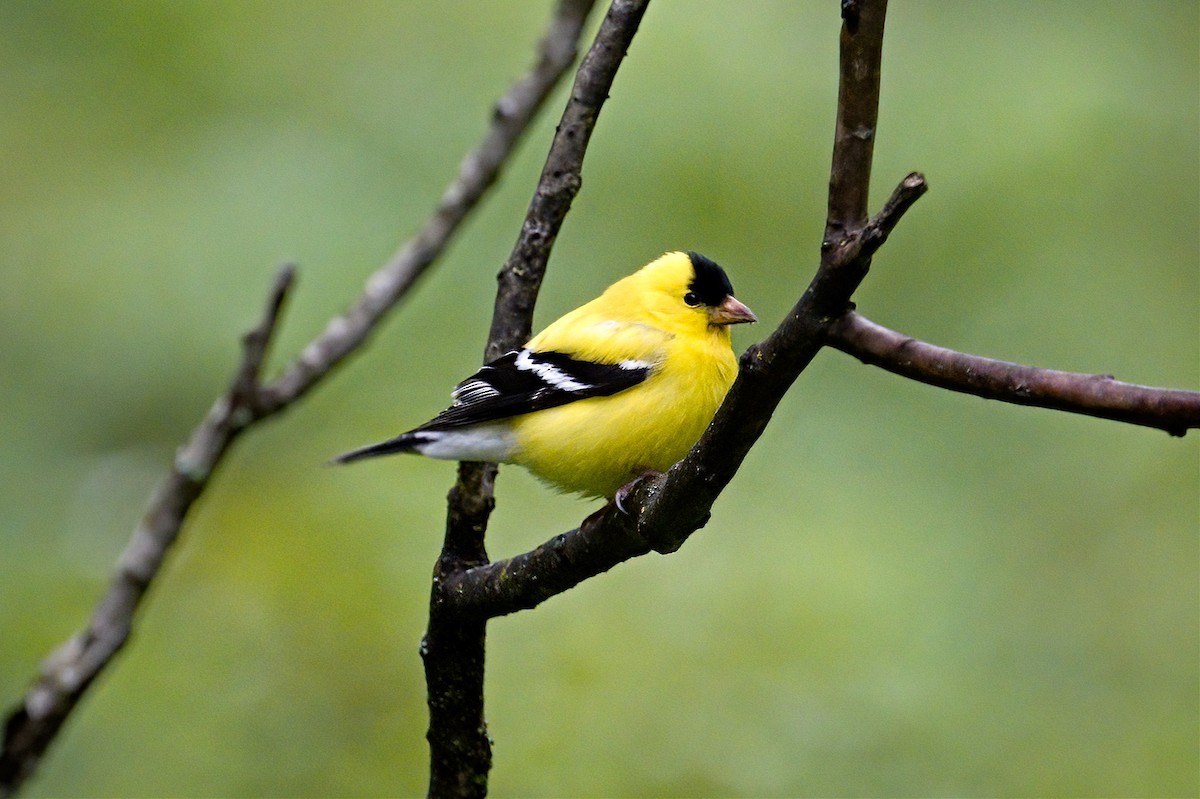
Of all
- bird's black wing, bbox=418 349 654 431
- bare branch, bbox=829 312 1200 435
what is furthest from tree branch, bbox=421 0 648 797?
bare branch, bbox=829 312 1200 435

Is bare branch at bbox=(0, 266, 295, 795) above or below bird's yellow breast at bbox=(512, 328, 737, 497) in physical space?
below

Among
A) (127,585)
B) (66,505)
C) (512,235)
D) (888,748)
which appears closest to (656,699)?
(888,748)

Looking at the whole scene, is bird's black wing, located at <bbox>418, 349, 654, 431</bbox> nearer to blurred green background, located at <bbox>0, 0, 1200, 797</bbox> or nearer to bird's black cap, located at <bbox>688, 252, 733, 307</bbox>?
bird's black cap, located at <bbox>688, 252, 733, 307</bbox>

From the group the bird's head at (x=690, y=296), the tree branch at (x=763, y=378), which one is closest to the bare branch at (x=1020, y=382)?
the tree branch at (x=763, y=378)

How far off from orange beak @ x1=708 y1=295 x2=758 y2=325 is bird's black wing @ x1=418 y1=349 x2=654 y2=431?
0.39 metres

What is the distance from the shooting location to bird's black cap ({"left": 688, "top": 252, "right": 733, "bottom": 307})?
358 centimetres

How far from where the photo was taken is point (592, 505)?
169 inches

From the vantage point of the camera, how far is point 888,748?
12.2ft

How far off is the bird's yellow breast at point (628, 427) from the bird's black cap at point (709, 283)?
0.29 meters

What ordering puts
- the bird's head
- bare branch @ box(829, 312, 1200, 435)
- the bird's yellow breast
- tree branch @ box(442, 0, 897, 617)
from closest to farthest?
bare branch @ box(829, 312, 1200, 435) < tree branch @ box(442, 0, 897, 617) < the bird's yellow breast < the bird's head

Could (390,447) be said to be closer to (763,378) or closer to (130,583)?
(130,583)

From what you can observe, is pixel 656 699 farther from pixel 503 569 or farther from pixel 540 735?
pixel 503 569

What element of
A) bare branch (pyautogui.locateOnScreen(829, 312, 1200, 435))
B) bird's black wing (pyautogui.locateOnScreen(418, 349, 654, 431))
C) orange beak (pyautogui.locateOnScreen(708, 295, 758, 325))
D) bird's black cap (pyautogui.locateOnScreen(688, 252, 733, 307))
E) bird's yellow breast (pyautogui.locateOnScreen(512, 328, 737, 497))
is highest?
bird's black cap (pyautogui.locateOnScreen(688, 252, 733, 307))

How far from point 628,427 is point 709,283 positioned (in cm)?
69
